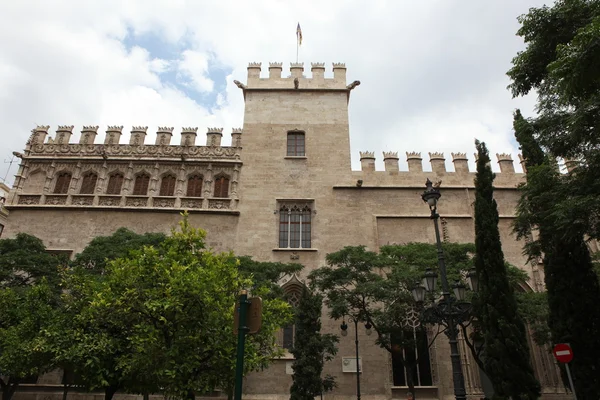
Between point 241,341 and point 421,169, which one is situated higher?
point 421,169

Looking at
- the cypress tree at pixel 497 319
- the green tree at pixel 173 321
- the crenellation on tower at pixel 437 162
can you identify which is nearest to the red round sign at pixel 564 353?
the cypress tree at pixel 497 319

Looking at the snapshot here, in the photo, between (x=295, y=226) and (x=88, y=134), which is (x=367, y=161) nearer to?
(x=295, y=226)

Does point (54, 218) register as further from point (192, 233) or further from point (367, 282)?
point (367, 282)

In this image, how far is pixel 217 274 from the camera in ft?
36.6

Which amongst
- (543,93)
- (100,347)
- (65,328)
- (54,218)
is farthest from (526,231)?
(54,218)

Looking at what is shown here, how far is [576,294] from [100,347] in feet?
48.3

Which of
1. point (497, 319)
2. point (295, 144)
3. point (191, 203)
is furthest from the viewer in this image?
point (295, 144)

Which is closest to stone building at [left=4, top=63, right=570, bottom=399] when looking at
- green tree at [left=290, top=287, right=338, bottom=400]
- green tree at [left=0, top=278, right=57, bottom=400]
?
green tree at [left=290, top=287, right=338, bottom=400]

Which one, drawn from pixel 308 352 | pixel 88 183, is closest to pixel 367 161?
pixel 308 352

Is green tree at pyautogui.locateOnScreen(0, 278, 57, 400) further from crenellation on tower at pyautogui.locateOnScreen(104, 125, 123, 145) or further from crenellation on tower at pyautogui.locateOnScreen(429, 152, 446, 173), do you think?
crenellation on tower at pyautogui.locateOnScreen(429, 152, 446, 173)

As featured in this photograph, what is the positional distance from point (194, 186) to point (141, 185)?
3027 mm

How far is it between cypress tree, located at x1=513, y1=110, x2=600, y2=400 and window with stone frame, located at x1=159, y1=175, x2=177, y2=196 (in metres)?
17.7

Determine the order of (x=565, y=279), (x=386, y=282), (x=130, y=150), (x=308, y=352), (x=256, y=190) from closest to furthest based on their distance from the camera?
(x=565, y=279), (x=308, y=352), (x=386, y=282), (x=256, y=190), (x=130, y=150)

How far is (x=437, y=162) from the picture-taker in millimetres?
24500
